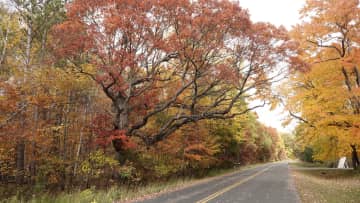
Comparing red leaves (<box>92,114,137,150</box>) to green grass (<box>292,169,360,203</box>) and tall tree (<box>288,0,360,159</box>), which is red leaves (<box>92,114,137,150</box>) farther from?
tall tree (<box>288,0,360,159</box>)

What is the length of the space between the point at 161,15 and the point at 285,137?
459ft

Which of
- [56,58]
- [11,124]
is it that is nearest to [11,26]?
[56,58]

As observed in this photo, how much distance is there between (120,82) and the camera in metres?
13.9

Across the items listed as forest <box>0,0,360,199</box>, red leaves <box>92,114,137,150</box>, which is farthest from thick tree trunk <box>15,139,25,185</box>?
red leaves <box>92,114,137,150</box>

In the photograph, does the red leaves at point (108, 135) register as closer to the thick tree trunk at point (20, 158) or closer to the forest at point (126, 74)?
the forest at point (126, 74)

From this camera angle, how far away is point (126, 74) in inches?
627

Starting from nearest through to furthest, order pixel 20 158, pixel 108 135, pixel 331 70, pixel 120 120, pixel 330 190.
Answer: pixel 330 190, pixel 20 158, pixel 108 135, pixel 120 120, pixel 331 70

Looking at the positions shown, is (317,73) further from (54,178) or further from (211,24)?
(54,178)

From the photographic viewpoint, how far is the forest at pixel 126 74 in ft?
42.2

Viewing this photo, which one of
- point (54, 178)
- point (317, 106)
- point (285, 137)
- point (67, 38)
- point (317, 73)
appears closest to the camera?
point (67, 38)

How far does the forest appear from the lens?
1288 centimetres

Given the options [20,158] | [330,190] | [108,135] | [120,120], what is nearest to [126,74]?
[120,120]

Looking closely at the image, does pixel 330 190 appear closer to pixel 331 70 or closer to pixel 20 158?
pixel 331 70

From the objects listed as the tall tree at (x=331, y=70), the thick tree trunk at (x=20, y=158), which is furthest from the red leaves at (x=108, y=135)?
the tall tree at (x=331, y=70)
